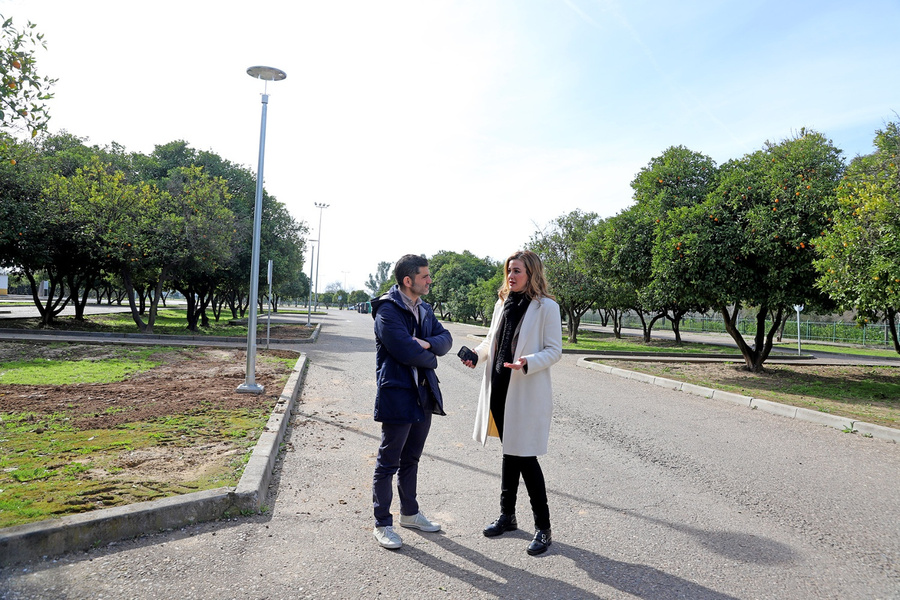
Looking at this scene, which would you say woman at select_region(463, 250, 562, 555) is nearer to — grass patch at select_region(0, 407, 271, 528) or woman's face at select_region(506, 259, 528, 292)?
woman's face at select_region(506, 259, 528, 292)

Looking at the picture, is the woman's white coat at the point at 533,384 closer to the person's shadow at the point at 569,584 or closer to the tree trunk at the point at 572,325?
the person's shadow at the point at 569,584

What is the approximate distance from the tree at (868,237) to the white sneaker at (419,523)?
8289mm

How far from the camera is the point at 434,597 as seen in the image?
2941 mm

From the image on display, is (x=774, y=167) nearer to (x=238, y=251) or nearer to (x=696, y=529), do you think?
(x=696, y=529)

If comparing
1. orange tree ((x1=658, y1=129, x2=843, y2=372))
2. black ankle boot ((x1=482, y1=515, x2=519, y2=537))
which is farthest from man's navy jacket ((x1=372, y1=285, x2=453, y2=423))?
orange tree ((x1=658, y1=129, x2=843, y2=372))

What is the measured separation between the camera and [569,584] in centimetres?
309

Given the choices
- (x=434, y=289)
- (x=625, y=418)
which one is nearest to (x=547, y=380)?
(x=625, y=418)

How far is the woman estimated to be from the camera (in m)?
3.55

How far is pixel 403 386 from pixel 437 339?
0.39 m

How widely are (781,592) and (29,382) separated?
10136mm

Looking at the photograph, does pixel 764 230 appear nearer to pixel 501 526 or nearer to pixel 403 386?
A: pixel 501 526

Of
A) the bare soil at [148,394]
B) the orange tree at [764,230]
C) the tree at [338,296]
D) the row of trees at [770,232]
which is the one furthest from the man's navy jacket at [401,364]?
the tree at [338,296]

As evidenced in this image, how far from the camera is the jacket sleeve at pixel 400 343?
3.56 m

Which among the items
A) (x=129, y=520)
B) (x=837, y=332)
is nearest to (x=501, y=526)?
(x=129, y=520)
